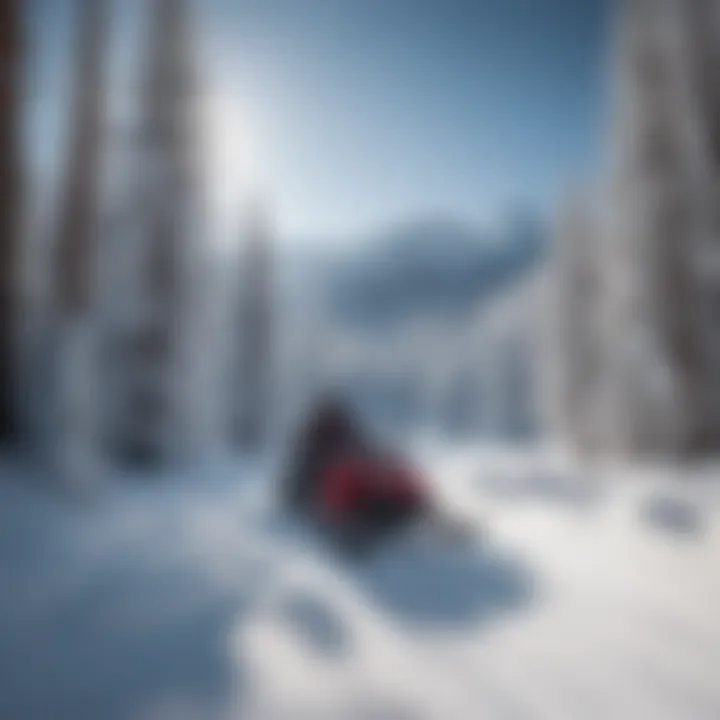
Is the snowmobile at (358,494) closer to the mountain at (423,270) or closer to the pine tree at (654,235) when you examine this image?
the pine tree at (654,235)

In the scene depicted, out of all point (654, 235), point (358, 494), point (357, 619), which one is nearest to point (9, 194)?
point (358, 494)

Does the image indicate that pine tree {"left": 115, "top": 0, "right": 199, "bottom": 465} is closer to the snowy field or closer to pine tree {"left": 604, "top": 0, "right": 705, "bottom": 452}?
the snowy field

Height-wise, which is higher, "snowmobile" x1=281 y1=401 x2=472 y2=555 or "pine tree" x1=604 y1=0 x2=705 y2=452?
"pine tree" x1=604 y1=0 x2=705 y2=452

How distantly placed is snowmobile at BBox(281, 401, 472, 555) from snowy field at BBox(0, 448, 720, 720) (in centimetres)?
26

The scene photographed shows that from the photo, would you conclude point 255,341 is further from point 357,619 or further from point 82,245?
point 357,619

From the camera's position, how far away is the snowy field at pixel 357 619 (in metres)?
3.07

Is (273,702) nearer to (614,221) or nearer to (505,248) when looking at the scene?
(614,221)

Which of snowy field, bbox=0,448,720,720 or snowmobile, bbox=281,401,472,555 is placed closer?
snowy field, bbox=0,448,720,720

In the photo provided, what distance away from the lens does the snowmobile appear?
6000 mm

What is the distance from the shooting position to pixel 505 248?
172 m

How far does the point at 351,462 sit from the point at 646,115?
10331mm

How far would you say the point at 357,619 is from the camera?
14.0 feet

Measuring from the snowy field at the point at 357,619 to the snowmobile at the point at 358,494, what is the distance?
0.26 m

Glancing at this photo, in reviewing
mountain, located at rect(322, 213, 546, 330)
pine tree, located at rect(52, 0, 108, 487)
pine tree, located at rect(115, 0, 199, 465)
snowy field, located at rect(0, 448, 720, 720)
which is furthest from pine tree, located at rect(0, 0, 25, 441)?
mountain, located at rect(322, 213, 546, 330)
